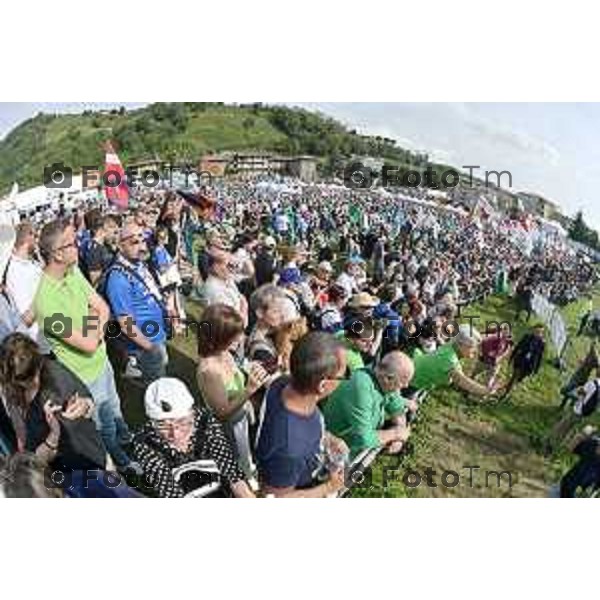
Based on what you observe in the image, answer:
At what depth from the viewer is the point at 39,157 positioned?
20.2 feet

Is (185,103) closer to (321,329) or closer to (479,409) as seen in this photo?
(321,329)

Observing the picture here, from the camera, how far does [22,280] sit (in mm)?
6039

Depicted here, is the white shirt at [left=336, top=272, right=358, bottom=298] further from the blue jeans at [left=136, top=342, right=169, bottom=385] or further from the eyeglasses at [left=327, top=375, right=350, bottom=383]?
the blue jeans at [left=136, top=342, right=169, bottom=385]

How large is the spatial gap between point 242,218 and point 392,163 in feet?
3.08

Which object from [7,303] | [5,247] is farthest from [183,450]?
[5,247]

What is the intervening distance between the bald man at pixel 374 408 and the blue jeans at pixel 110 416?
1174mm

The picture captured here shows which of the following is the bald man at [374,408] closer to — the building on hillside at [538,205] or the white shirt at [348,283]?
the white shirt at [348,283]

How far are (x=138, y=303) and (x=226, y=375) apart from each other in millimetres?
664

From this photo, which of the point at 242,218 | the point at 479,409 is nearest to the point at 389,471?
the point at 479,409

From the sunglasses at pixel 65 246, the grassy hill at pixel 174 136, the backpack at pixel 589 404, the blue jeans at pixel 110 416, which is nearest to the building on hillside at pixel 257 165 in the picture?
the grassy hill at pixel 174 136

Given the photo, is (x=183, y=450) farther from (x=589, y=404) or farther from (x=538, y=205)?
(x=538, y=205)

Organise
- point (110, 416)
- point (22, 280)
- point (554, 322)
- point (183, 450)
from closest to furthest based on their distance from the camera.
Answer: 1. point (183, 450)
2. point (22, 280)
3. point (110, 416)
4. point (554, 322)

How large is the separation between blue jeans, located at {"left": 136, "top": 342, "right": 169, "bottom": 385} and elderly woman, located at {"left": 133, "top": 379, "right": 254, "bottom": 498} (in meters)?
0.13

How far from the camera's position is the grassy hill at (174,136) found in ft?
20.0
